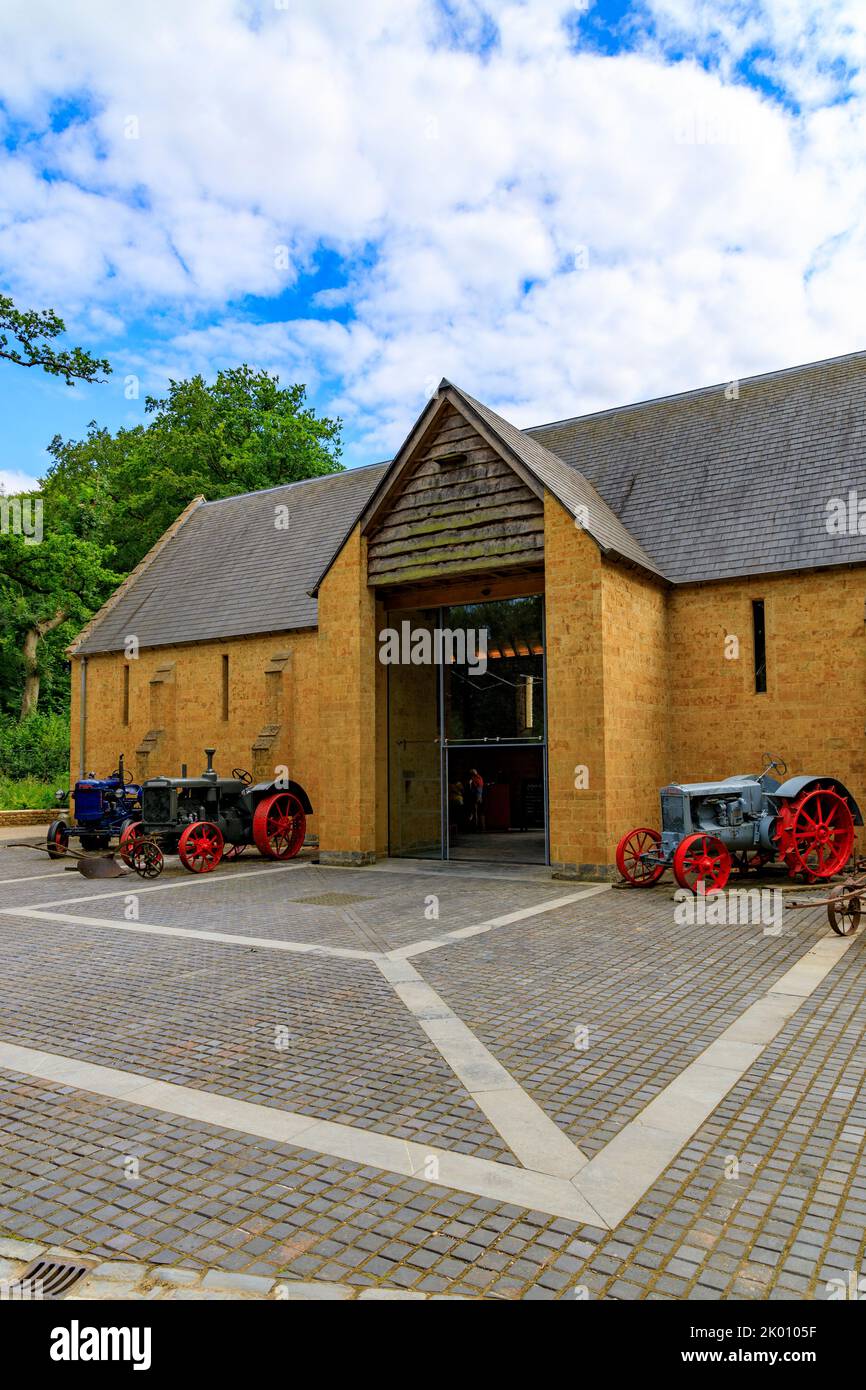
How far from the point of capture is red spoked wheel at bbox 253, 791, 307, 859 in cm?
1748

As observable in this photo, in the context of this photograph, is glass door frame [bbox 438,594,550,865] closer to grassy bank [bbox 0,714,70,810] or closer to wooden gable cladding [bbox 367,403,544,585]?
wooden gable cladding [bbox 367,403,544,585]

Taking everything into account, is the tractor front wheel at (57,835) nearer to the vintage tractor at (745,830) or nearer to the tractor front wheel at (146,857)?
the tractor front wheel at (146,857)

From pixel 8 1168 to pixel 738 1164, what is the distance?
361cm

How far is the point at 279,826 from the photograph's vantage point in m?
18.1

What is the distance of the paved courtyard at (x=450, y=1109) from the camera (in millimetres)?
3416

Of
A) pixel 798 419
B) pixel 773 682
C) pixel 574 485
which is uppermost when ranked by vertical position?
pixel 798 419

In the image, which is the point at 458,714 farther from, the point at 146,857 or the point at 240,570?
the point at 240,570

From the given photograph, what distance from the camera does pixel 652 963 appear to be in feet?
27.3

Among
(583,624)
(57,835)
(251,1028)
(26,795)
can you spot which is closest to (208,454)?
(26,795)

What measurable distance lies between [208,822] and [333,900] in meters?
5.08

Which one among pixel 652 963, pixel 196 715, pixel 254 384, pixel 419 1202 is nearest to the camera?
pixel 419 1202

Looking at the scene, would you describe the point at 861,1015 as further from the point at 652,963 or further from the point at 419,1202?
the point at 419,1202

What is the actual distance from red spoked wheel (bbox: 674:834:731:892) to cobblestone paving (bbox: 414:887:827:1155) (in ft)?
3.33
